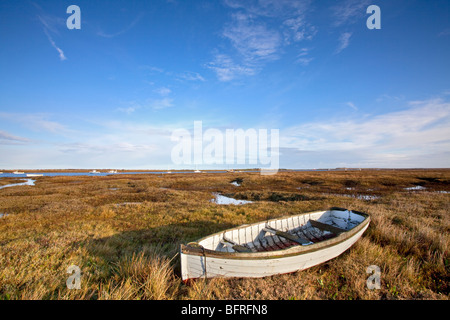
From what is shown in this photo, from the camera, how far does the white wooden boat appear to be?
4867 millimetres

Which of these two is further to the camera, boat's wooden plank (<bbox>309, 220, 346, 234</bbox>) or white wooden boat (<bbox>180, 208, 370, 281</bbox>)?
boat's wooden plank (<bbox>309, 220, 346, 234</bbox>)

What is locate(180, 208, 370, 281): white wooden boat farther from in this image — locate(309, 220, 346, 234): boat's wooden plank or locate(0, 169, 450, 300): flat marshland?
locate(0, 169, 450, 300): flat marshland

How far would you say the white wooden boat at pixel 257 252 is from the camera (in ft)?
16.0

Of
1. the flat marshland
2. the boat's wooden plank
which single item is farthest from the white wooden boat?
the flat marshland

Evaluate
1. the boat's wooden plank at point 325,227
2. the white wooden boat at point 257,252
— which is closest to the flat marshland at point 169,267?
the white wooden boat at point 257,252

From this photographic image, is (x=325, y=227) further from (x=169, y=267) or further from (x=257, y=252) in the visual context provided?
(x=169, y=267)

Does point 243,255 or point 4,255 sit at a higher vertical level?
point 243,255

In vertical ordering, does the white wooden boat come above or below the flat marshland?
above

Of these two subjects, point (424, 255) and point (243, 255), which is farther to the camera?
point (424, 255)

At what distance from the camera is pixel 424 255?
717 centimetres
